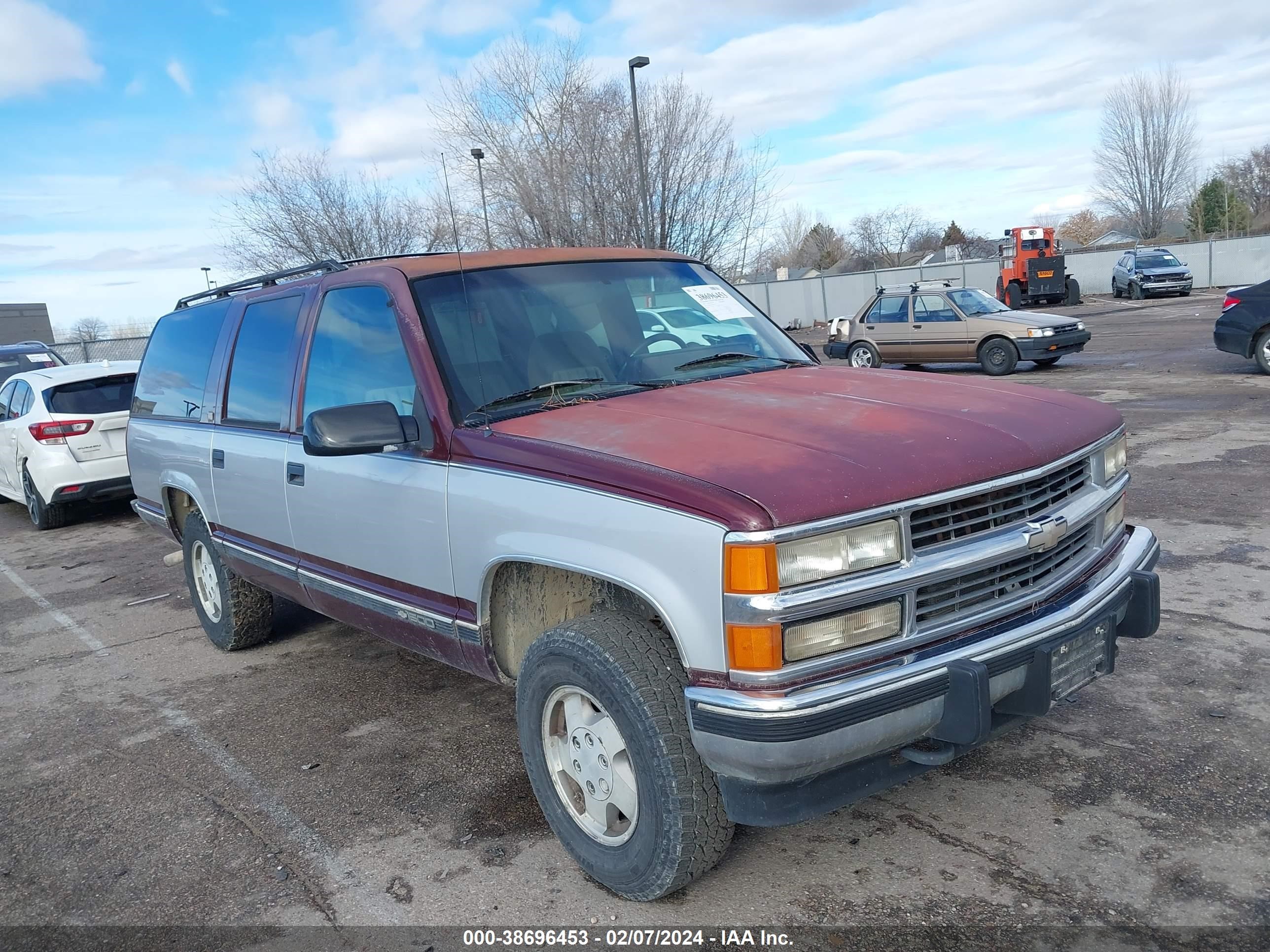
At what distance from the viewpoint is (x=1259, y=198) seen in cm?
6850

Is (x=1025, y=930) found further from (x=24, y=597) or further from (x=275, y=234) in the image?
(x=275, y=234)

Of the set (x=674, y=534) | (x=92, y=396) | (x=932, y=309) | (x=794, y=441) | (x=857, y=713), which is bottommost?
(x=857, y=713)

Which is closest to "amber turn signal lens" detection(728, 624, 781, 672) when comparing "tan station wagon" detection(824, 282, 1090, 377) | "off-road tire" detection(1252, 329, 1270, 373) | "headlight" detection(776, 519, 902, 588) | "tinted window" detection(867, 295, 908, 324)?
"headlight" detection(776, 519, 902, 588)

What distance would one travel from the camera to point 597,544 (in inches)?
108

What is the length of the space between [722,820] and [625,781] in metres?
0.30

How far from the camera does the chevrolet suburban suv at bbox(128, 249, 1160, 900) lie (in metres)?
2.49

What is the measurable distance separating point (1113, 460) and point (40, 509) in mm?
10141

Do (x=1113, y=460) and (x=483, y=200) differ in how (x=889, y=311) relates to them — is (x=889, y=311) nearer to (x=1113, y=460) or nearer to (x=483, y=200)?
(x=483, y=200)

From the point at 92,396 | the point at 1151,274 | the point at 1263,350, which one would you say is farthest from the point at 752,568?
the point at 1151,274

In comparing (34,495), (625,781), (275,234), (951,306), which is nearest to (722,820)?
(625,781)

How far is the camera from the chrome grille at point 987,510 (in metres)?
2.63

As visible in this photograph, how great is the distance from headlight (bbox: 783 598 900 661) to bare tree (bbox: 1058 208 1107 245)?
8684cm

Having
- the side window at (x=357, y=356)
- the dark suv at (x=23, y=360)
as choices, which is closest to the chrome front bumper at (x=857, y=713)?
the side window at (x=357, y=356)

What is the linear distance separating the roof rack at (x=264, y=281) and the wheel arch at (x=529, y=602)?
5.49 ft
